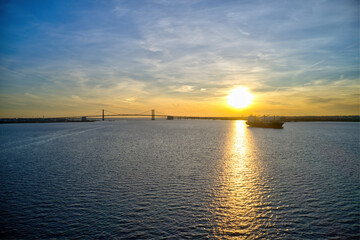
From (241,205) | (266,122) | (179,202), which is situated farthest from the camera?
(266,122)

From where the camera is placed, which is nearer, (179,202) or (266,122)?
(179,202)

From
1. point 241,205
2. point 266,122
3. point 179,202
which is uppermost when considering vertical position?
point 266,122

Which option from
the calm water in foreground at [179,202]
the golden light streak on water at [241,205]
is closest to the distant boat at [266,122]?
the calm water in foreground at [179,202]

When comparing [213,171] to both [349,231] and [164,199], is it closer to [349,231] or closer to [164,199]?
[164,199]

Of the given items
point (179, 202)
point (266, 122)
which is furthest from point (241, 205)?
point (266, 122)

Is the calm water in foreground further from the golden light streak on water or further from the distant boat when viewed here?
the distant boat

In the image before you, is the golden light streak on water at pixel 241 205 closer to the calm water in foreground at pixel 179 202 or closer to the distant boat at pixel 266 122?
the calm water in foreground at pixel 179 202

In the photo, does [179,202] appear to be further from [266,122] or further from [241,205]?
[266,122]

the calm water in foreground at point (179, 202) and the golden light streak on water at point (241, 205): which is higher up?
the calm water in foreground at point (179, 202)

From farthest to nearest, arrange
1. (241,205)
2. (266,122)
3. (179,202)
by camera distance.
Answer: (266,122) → (179,202) → (241,205)
